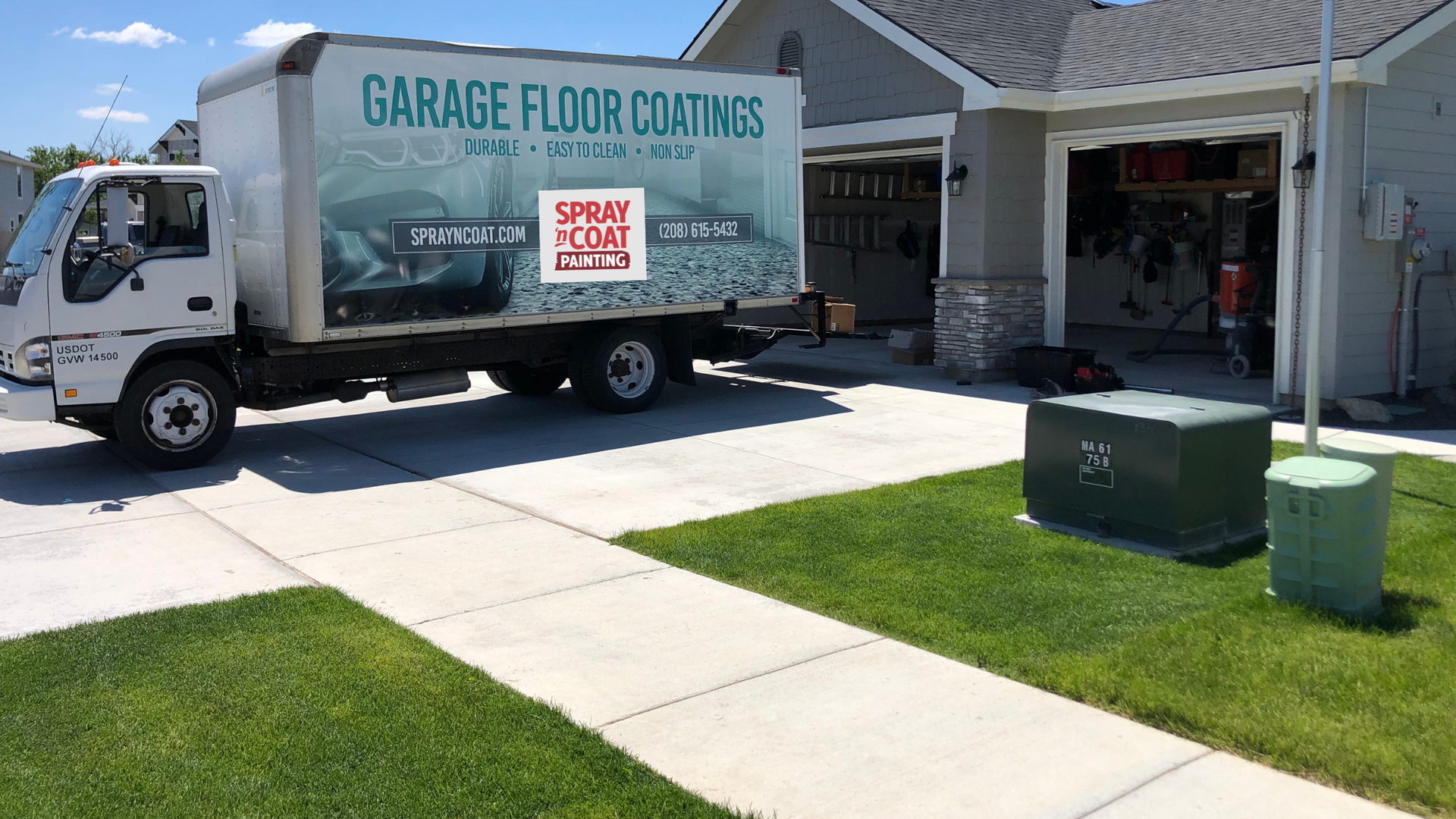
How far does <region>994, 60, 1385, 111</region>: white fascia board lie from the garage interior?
1066mm

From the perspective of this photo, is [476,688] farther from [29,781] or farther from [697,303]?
[697,303]

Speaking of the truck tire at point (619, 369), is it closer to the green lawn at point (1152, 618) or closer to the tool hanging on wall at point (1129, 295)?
the green lawn at point (1152, 618)

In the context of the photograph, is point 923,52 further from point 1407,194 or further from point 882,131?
point 1407,194

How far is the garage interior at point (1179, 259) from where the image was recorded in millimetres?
14742

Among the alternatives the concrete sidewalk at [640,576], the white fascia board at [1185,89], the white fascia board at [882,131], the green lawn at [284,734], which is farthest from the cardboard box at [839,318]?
the green lawn at [284,734]

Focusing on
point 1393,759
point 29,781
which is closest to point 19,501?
point 29,781

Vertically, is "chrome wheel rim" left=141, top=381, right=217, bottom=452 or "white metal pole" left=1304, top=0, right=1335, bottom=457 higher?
"white metal pole" left=1304, top=0, right=1335, bottom=457

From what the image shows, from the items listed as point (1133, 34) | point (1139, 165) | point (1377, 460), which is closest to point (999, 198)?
point (1133, 34)

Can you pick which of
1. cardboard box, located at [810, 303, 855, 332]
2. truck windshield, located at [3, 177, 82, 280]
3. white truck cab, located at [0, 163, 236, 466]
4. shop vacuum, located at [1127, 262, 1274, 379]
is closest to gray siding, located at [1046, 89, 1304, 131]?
shop vacuum, located at [1127, 262, 1274, 379]

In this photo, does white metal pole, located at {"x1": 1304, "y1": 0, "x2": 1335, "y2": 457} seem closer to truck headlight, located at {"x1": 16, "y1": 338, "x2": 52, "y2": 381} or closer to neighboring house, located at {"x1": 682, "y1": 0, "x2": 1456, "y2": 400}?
neighboring house, located at {"x1": 682, "y1": 0, "x2": 1456, "y2": 400}

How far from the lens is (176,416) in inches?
383

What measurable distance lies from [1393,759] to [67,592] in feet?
21.3

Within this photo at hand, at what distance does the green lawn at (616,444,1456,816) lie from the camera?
4.47 meters

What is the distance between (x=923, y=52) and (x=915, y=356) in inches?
158
